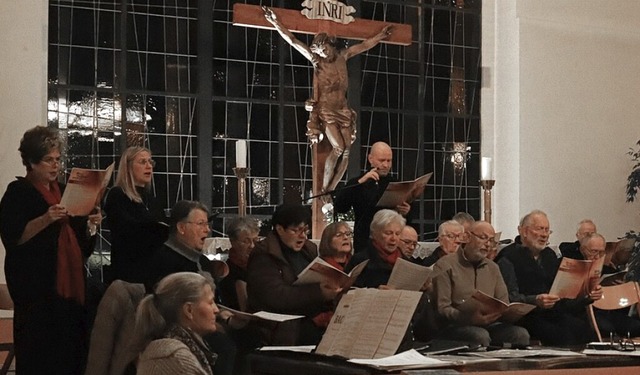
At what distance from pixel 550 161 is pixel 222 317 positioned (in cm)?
717

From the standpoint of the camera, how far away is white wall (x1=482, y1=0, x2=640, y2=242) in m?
12.5

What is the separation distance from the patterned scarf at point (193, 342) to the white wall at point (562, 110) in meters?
8.73

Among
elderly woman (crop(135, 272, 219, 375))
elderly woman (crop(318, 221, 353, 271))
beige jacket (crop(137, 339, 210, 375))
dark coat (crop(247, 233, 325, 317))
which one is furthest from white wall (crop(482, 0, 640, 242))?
beige jacket (crop(137, 339, 210, 375))

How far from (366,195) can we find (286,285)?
6.06ft

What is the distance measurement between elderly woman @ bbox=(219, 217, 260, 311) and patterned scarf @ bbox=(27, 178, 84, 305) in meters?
1.13

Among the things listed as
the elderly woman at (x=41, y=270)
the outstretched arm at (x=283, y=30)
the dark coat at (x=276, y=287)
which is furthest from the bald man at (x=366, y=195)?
the elderly woman at (x=41, y=270)

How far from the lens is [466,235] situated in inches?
328

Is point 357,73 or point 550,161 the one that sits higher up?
point 357,73

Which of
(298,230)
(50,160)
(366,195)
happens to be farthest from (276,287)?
(366,195)

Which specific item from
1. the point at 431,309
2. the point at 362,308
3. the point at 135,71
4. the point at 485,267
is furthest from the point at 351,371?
the point at 135,71

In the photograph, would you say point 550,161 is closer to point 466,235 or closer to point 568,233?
point 568,233

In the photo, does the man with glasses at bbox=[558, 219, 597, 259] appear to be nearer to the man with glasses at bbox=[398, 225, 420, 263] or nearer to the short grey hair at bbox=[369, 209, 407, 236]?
the man with glasses at bbox=[398, 225, 420, 263]

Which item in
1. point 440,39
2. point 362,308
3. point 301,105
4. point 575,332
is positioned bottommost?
point 575,332

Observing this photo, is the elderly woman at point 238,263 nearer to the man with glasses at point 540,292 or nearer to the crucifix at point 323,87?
the man with glasses at point 540,292
